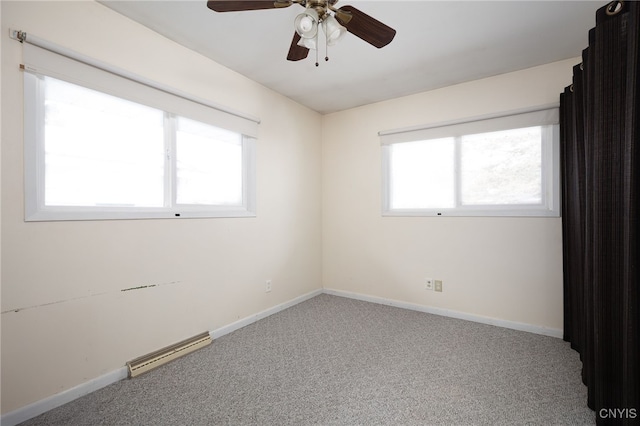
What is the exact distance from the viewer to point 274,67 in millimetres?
2486

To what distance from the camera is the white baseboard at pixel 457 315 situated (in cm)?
241

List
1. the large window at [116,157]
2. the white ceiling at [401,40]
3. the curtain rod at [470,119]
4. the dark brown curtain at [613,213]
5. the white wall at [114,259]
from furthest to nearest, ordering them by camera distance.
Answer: the curtain rod at [470,119] < the white ceiling at [401,40] < the large window at [116,157] < the white wall at [114,259] < the dark brown curtain at [613,213]

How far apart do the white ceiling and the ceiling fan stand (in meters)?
0.38

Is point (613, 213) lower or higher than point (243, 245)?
higher

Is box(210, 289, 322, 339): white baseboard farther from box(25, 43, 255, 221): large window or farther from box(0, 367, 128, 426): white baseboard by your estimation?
box(25, 43, 255, 221): large window

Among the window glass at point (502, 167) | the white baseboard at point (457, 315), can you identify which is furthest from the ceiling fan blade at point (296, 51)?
the white baseboard at point (457, 315)

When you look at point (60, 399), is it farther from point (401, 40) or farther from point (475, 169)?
point (475, 169)

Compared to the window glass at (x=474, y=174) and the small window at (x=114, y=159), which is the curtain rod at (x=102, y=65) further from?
the window glass at (x=474, y=174)

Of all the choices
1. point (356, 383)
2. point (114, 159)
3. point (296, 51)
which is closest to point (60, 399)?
point (114, 159)

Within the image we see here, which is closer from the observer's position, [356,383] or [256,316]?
[356,383]

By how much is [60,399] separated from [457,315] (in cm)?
313

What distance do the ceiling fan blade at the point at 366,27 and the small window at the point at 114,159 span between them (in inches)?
59.5

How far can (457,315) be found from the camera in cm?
281

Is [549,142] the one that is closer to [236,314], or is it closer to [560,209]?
[560,209]
